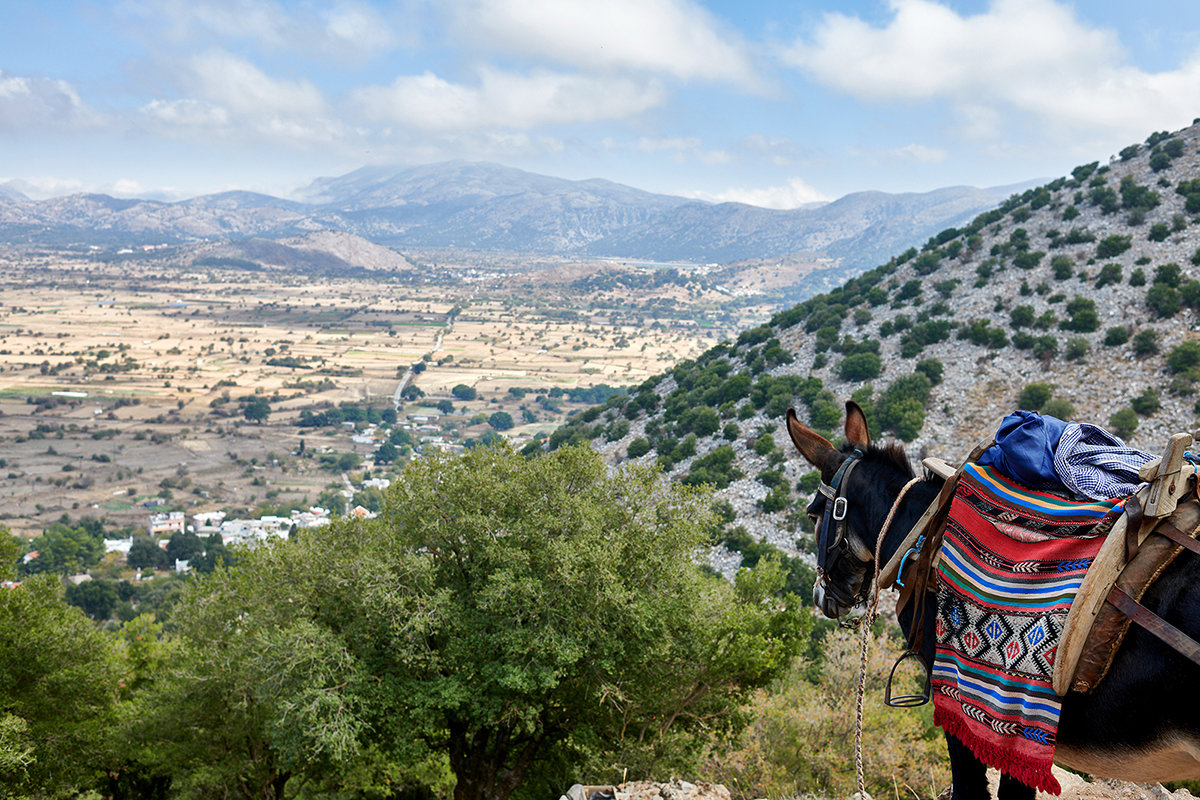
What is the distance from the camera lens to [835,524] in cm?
509

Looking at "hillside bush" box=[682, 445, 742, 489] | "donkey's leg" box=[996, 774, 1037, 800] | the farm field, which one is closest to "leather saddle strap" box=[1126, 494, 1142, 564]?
"donkey's leg" box=[996, 774, 1037, 800]

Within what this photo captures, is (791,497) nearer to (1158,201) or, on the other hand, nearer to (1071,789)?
(1071,789)

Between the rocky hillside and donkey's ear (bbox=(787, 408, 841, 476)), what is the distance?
32.7 m

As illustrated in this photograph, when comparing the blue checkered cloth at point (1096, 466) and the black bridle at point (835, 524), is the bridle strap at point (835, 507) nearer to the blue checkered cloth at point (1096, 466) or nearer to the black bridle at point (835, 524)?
the black bridle at point (835, 524)

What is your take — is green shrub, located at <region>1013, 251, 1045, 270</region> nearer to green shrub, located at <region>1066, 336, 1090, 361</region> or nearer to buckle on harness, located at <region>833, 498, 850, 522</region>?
green shrub, located at <region>1066, 336, 1090, 361</region>

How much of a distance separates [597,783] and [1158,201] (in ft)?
200

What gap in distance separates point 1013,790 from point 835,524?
1.94 metres

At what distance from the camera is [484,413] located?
135 m

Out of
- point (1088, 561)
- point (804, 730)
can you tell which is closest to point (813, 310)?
point (804, 730)

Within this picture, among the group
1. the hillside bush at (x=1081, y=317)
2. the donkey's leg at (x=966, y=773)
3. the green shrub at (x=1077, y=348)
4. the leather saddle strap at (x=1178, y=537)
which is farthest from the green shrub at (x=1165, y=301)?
the leather saddle strap at (x=1178, y=537)

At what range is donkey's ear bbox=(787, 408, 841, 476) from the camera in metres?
5.16

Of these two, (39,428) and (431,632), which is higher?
(431,632)

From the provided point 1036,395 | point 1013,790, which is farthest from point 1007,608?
point 1036,395

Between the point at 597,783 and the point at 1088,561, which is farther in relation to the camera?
the point at 597,783
